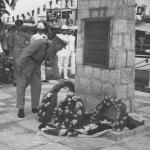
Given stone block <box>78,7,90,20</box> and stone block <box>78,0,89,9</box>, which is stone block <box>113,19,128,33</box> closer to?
stone block <box>78,7,90,20</box>

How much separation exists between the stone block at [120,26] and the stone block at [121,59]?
386 millimetres

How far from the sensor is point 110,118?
6.18 m

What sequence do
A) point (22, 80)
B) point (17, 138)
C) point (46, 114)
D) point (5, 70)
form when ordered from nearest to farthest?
point (17, 138), point (46, 114), point (22, 80), point (5, 70)

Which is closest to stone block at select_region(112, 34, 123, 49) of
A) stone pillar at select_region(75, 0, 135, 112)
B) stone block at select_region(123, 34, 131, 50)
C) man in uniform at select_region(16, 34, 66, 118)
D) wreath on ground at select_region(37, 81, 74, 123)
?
stone pillar at select_region(75, 0, 135, 112)

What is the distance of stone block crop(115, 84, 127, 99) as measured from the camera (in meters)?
6.28

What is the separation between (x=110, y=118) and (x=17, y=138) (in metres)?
1.66

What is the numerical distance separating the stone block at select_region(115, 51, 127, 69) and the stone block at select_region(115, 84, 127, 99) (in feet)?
1.21

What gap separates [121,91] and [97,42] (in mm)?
980

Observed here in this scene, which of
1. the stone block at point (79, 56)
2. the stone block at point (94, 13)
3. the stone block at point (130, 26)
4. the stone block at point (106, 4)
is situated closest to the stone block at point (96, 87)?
the stone block at point (79, 56)

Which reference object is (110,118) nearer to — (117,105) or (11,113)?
(117,105)

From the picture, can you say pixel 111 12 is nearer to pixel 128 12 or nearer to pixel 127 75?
pixel 128 12

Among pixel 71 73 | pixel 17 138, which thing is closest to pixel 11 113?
pixel 17 138

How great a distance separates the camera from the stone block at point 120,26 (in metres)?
6.09

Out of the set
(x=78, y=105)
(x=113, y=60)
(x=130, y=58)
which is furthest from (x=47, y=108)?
(x=130, y=58)
